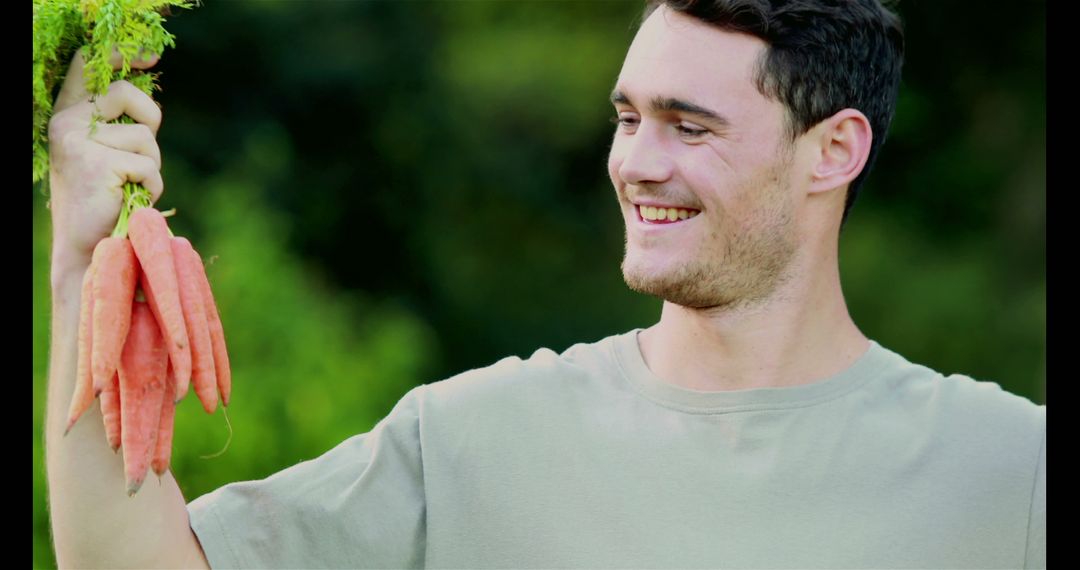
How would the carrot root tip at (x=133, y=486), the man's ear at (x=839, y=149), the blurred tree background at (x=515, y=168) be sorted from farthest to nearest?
1. the blurred tree background at (x=515, y=168)
2. the man's ear at (x=839, y=149)
3. the carrot root tip at (x=133, y=486)

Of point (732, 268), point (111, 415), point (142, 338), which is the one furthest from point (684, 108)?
point (111, 415)

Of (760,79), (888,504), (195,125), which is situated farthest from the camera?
(195,125)

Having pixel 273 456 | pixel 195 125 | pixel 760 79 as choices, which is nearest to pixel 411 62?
pixel 195 125

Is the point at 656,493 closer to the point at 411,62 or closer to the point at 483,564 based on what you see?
the point at 483,564

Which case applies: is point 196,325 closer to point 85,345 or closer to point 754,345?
point 85,345

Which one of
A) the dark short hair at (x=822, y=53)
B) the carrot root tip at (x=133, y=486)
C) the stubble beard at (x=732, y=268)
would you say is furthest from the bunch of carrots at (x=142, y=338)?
the dark short hair at (x=822, y=53)

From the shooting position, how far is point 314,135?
926 centimetres

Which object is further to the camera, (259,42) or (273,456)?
(259,42)

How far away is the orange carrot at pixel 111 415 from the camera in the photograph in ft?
7.45

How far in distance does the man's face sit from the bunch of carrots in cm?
84

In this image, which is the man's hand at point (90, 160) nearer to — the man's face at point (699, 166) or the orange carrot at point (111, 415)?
the orange carrot at point (111, 415)

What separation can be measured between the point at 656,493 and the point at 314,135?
23.1 ft

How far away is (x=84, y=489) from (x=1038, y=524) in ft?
5.62

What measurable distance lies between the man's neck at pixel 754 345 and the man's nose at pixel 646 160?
0.28 meters
